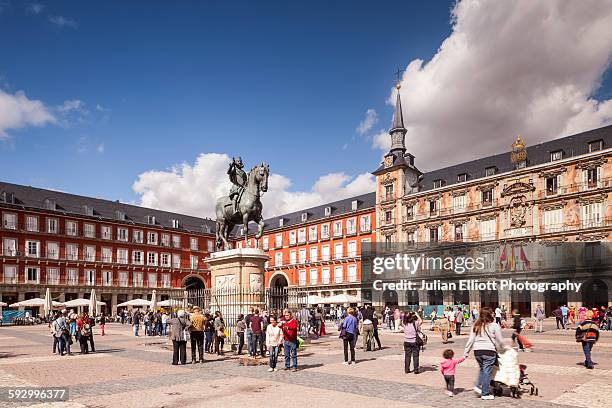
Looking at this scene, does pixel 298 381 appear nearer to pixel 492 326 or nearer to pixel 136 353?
pixel 492 326

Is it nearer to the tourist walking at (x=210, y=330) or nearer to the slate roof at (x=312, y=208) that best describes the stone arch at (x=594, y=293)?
the slate roof at (x=312, y=208)

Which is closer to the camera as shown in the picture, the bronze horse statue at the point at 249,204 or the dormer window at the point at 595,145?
the bronze horse statue at the point at 249,204

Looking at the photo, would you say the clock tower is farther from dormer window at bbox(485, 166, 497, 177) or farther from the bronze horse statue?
the bronze horse statue

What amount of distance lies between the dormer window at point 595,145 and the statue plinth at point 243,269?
32767mm

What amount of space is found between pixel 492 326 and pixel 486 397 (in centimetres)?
122

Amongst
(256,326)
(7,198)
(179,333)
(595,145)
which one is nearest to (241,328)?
(256,326)

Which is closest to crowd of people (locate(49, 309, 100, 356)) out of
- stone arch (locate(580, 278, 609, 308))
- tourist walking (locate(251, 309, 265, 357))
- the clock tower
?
tourist walking (locate(251, 309, 265, 357))

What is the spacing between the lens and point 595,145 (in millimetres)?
37469

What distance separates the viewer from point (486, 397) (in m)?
8.01

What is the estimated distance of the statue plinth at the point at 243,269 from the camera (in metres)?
15.7

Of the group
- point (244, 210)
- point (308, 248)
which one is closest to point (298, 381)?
point (244, 210)

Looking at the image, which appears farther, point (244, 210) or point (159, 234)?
point (159, 234)

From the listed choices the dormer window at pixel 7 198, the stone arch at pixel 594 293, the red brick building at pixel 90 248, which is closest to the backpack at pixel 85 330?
the stone arch at pixel 594 293

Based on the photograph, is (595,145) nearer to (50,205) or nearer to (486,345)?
(486,345)
